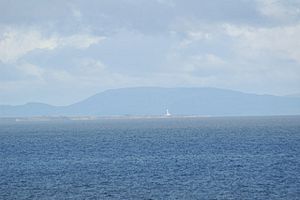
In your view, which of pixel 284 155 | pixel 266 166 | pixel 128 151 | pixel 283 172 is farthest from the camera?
pixel 128 151

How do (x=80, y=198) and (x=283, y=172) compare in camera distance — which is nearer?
(x=80, y=198)

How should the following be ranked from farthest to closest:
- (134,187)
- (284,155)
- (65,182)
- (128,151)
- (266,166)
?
(128,151) → (284,155) → (266,166) → (65,182) → (134,187)

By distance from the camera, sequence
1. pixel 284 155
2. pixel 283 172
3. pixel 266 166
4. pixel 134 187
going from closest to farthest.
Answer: pixel 134 187 < pixel 283 172 < pixel 266 166 < pixel 284 155

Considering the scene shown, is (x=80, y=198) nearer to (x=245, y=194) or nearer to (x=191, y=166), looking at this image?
(x=245, y=194)

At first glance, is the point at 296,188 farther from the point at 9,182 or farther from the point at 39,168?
the point at 39,168

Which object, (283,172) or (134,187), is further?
(283,172)

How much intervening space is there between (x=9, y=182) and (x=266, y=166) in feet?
105

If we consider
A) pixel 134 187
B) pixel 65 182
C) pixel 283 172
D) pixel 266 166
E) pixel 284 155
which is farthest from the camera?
pixel 284 155

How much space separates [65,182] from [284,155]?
Result: 3880 centimetres

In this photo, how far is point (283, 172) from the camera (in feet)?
235

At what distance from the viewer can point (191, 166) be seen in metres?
80.3

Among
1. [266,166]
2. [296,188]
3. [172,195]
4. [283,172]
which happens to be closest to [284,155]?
[266,166]

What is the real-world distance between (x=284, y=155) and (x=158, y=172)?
86.3 ft

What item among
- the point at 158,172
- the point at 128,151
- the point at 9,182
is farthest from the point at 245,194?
the point at 128,151
